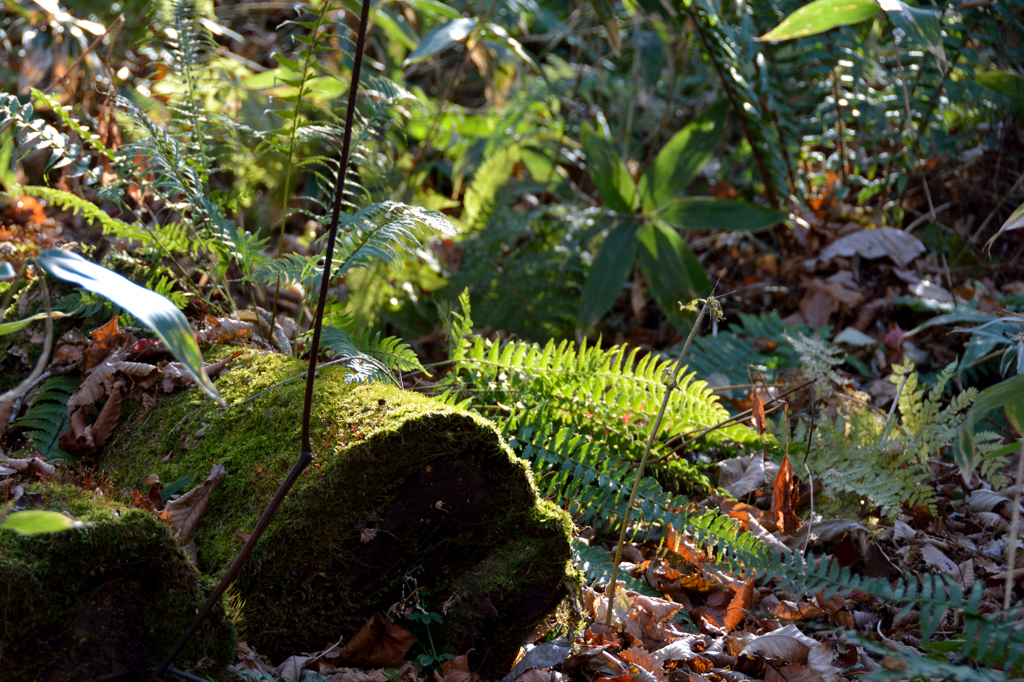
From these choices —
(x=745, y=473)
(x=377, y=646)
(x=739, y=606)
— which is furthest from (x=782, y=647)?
(x=377, y=646)

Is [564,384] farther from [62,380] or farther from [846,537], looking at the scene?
[62,380]

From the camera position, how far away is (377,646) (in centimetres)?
175

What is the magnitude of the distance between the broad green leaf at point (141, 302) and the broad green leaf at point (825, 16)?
98.9 inches

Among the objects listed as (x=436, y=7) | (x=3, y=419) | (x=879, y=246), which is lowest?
(x=3, y=419)

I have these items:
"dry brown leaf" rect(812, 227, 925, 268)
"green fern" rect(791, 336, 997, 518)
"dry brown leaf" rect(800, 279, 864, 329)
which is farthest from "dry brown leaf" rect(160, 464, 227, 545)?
"dry brown leaf" rect(812, 227, 925, 268)

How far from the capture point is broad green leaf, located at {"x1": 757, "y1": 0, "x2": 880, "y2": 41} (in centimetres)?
260

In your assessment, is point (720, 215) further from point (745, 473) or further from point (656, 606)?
point (656, 606)

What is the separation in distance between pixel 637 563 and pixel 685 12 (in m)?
2.90

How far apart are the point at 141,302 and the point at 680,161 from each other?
3.39 meters

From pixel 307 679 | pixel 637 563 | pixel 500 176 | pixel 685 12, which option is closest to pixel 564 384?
pixel 637 563

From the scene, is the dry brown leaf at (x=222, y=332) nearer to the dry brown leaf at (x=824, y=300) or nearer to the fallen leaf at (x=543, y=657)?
the fallen leaf at (x=543, y=657)

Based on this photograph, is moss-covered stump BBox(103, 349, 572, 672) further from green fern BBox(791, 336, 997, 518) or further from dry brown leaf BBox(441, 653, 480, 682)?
green fern BBox(791, 336, 997, 518)

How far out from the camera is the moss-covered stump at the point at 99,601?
1.25 m

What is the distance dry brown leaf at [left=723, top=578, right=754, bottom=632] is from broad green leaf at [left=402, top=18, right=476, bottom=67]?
2816 millimetres
